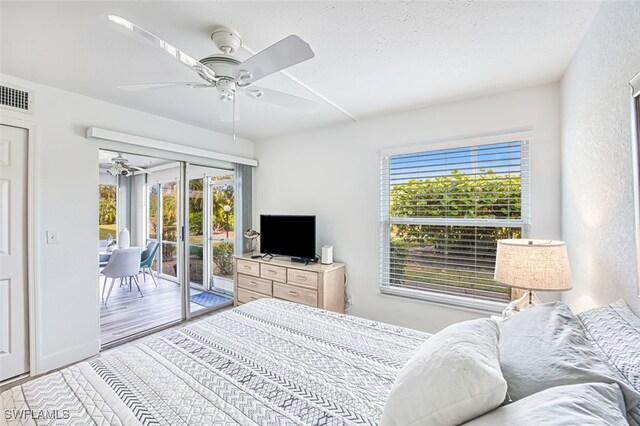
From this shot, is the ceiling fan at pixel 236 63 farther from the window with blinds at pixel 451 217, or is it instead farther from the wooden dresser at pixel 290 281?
the wooden dresser at pixel 290 281

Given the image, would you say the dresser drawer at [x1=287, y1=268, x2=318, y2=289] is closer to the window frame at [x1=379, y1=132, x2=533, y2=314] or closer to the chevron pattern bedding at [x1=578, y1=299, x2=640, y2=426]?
the window frame at [x1=379, y1=132, x2=533, y2=314]

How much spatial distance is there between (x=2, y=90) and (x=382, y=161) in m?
3.33

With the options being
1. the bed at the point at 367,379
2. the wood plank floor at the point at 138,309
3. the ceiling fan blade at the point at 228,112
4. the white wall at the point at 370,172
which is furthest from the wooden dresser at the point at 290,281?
the ceiling fan blade at the point at 228,112

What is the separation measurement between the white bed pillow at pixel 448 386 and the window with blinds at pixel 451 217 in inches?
77.7

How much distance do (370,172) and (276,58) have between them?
2071 mm

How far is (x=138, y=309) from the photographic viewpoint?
3.78 m

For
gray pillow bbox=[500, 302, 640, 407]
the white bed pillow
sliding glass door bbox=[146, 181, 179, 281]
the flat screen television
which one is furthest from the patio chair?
gray pillow bbox=[500, 302, 640, 407]

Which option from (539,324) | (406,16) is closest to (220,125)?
(406,16)

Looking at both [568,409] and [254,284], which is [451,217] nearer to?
[568,409]

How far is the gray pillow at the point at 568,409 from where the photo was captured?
62 cm

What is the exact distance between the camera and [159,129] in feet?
10.8

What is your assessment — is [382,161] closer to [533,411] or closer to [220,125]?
[220,125]

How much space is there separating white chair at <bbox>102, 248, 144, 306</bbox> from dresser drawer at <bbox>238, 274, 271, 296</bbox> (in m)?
1.45

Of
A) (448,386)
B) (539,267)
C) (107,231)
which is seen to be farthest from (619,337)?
(107,231)
